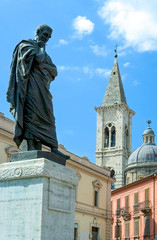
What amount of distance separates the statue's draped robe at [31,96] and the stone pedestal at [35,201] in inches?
20.6

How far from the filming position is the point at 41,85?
6.07 meters

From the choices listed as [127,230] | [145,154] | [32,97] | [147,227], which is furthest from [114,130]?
[32,97]

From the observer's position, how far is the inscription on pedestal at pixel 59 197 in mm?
5387

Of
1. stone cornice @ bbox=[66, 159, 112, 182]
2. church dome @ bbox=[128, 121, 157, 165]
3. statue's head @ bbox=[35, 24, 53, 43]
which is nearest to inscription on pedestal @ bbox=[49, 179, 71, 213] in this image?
statue's head @ bbox=[35, 24, 53, 43]

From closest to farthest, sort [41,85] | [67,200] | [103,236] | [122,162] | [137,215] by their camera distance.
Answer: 1. [67,200]
2. [41,85]
3. [103,236]
4. [137,215]
5. [122,162]

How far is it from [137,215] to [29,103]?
3689cm

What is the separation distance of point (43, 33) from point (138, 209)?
118 feet

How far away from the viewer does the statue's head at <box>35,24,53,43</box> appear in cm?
630

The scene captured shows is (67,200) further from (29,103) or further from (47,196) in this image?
(29,103)

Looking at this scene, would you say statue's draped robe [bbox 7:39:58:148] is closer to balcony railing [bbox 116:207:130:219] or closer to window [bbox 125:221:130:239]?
balcony railing [bbox 116:207:130:219]

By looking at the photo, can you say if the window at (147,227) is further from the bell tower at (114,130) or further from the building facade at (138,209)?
the bell tower at (114,130)

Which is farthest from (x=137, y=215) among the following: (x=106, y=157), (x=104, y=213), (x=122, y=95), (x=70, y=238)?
(x=122, y=95)

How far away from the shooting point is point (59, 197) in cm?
552

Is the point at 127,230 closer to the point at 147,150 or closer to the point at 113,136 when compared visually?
the point at 147,150
